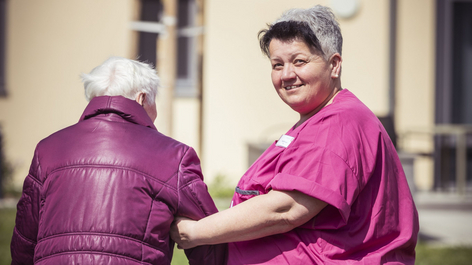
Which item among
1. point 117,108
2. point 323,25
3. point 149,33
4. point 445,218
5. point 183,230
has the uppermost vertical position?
point 149,33

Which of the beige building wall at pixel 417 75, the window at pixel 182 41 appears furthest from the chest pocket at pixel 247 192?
the window at pixel 182 41

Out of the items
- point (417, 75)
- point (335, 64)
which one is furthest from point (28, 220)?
point (417, 75)

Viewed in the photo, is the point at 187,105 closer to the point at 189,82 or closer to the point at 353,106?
the point at 189,82

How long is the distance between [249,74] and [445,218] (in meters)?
3.57

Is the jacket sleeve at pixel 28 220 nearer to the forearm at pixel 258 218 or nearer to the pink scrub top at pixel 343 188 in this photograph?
the forearm at pixel 258 218

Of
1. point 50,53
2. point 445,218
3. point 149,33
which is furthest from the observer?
point 149,33

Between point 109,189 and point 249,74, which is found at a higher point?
point 249,74

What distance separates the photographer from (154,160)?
1.78 m

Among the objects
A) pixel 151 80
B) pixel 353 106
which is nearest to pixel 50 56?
pixel 151 80

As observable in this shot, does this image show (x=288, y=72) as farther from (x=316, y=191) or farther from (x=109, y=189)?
(x=109, y=189)

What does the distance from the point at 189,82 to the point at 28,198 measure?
275 inches

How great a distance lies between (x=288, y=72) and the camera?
190 centimetres

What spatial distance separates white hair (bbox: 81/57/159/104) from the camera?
1942 millimetres

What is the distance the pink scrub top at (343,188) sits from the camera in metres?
1.66
